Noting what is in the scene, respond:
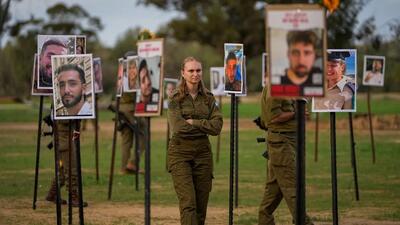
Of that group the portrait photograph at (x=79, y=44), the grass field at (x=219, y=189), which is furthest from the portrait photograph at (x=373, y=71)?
the portrait photograph at (x=79, y=44)

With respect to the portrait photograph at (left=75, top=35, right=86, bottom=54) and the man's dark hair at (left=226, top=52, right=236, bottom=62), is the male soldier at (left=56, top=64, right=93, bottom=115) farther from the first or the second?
the man's dark hair at (left=226, top=52, right=236, bottom=62)

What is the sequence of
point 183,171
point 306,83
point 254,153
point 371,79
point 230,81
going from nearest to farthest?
point 306,83, point 183,171, point 230,81, point 371,79, point 254,153

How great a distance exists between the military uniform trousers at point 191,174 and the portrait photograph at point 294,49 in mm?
2811

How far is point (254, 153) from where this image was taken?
25109mm

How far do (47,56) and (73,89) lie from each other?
171 centimetres

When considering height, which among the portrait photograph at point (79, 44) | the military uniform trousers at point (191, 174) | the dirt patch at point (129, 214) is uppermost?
the portrait photograph at point (79, 44)

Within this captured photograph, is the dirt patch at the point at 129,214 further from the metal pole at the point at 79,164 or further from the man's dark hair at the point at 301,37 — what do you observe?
the man's dark hair at the point at 301,37

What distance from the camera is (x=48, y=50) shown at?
12.6 metres

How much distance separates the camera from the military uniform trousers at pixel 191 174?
988 cm

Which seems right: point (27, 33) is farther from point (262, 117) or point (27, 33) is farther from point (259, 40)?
point (262, 117)

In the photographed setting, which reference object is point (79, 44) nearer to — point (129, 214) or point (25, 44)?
point (129, 214)

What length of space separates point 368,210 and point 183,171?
15.5 ft

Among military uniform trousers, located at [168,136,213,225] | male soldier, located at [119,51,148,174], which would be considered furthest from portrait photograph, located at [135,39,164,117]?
male soldier, located at [119,51,148,174]

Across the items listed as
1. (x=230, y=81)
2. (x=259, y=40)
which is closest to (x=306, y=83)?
(x=230, y=81)
